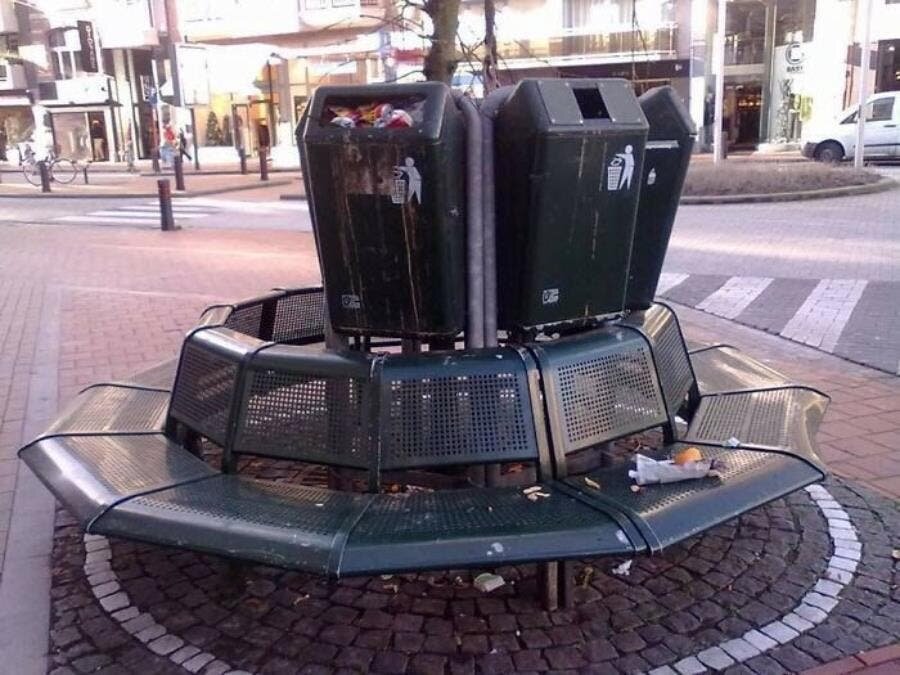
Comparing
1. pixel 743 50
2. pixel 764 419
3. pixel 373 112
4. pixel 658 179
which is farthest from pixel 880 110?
pixel 373 112

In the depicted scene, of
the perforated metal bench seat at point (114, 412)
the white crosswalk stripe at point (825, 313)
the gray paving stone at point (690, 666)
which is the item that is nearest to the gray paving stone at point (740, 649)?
the gray paving stone at point (690, 666)

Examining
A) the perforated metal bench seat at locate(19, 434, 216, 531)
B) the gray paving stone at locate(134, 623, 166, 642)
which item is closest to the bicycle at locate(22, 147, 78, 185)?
the perforated metal bench seat at locate(19, 434, 216, 531)

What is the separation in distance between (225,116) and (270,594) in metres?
36.9

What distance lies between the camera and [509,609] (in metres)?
3.12

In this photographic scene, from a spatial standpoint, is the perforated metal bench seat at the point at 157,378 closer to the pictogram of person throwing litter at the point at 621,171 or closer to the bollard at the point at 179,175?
the pictogram of person throwing litter at the point at 621,171

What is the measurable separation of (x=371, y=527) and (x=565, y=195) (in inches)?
59.4

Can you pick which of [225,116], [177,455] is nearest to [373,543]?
[177,455]

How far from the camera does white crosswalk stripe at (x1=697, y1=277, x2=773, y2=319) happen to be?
8164mm

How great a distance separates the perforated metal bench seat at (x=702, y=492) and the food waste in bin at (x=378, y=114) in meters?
1.47

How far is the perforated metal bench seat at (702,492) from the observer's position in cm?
274

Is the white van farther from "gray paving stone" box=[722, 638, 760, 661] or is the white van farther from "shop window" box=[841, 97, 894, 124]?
"gray paving stone" box=[722, 638, 760, 661]

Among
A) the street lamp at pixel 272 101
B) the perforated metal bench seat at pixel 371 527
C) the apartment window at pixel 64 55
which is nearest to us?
the perforated metal bench seat at pixel 371 527

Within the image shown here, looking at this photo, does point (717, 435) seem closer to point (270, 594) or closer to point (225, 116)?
point (270, 594)

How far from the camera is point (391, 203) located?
3.31 metres
